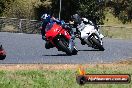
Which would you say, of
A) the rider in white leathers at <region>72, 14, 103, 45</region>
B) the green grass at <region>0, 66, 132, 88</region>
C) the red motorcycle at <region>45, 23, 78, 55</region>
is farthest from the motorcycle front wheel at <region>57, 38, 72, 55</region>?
the green grass at <region>0, 66, 132, 88</region>

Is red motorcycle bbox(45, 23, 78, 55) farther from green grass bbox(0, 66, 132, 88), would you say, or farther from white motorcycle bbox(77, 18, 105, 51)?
green grass bbox(0, 66, 132, 88)

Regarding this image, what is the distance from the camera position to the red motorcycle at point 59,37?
57.3 feet

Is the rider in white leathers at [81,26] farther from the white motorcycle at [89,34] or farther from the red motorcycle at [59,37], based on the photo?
the red motorcycle at [59,37]

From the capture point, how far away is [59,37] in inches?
693

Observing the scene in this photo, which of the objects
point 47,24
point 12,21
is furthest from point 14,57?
point 12,21

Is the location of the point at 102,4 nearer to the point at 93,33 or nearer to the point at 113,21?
the point at 113,21

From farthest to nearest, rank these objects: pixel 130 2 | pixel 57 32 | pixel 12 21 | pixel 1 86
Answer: pixel 130 2
pixel 12 21
pixel 57 32
pixel 1 86

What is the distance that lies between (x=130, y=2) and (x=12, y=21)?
29953mm

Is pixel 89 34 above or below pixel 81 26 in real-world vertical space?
below

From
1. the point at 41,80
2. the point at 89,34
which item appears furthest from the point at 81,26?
the point at 41,80

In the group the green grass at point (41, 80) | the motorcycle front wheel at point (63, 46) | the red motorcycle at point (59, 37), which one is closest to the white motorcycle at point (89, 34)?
the red motorcycle at point (59, 37)

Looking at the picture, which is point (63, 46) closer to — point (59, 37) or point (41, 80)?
point (59, 37)

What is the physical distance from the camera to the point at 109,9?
6588 cm

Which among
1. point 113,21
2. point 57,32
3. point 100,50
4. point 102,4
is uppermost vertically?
point 57,32
